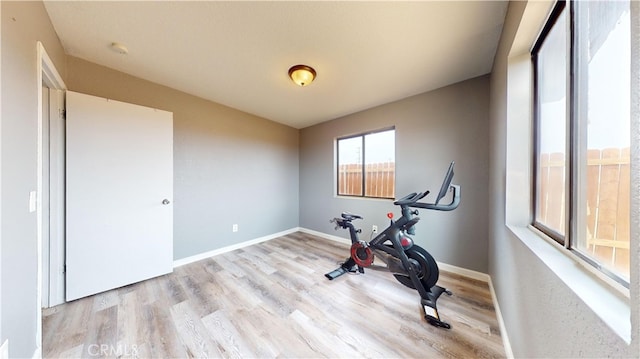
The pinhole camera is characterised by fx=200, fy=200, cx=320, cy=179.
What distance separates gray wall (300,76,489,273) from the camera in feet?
7.19

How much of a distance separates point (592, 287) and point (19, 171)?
8.12 ft

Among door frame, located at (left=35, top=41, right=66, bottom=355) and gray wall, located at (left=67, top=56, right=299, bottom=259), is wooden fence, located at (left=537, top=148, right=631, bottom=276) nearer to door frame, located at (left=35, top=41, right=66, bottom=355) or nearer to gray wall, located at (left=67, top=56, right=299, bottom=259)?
door frame, located at (left=35, top=41, right=66, bottom=355)

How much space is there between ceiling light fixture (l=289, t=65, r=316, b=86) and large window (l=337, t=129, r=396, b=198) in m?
1.49

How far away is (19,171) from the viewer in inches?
41.7

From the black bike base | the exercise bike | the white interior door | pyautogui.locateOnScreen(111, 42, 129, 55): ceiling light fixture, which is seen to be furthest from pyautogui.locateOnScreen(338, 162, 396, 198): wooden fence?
pyautogui.locateOnScreen(111, 42, 129, 55): ceiling light fixture

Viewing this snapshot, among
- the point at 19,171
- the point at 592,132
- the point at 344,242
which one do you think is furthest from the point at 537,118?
the point at 19,171

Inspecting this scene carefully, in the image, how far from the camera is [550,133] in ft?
3.67

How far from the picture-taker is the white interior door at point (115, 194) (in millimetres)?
1853

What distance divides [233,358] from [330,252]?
188 centimetres

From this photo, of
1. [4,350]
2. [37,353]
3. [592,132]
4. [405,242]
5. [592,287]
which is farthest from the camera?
[405,242]

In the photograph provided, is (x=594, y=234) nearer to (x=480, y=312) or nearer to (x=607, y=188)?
(x=607, y=188)

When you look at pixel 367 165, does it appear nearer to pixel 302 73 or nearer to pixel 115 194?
pixel 302 73

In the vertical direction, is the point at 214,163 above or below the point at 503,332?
above

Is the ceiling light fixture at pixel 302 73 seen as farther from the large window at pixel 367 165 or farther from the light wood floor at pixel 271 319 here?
the light wood floor at pixel 271 319
